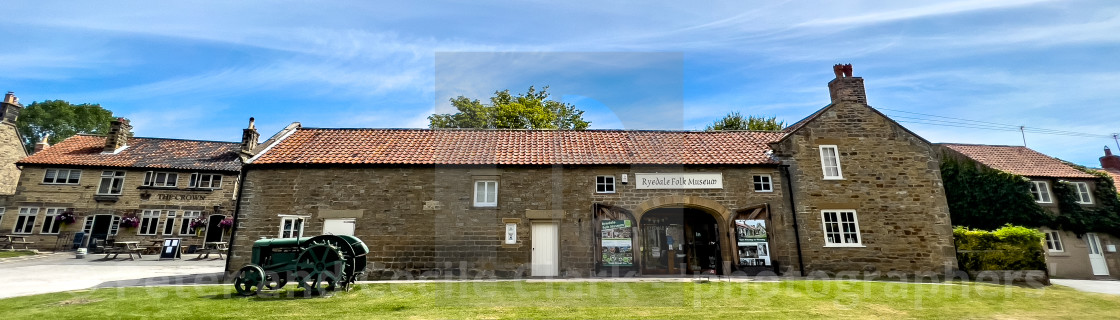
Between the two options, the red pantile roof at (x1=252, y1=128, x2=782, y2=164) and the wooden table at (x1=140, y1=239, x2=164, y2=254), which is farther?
the wooden table at (x1=140, y1=239, x2=164, y2=254)

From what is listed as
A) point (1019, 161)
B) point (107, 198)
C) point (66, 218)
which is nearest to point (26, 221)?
point (66, 218)

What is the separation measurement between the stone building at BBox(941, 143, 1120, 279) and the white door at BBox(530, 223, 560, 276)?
20.4m

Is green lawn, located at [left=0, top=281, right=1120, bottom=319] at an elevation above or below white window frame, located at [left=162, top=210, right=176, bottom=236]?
below

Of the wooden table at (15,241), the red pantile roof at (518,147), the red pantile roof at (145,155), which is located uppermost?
the red pantile roof at (145,155)

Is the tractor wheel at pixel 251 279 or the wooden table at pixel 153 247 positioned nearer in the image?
the tractor wheel at pixel 251 279

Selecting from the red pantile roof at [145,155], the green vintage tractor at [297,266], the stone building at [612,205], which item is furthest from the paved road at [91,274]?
the red pantile roof at [145,155]

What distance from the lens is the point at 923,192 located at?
15547 millimetres

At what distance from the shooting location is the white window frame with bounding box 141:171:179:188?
25.0 metres

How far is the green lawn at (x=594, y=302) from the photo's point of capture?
849 centimetres

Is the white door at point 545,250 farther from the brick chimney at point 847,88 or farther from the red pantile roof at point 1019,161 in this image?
the red pantile roof at point 1019,161

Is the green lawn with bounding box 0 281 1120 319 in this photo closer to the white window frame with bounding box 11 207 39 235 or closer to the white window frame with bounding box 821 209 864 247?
the white window frame with bounding box 821 209 864 247

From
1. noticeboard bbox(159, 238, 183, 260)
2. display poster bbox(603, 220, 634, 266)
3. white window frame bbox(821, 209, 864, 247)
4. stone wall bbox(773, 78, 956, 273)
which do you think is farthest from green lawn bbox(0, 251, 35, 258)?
white window frame bbox(821, 209, 864, 247)

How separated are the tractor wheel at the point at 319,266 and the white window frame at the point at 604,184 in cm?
786

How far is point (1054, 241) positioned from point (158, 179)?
43925 millimetres
